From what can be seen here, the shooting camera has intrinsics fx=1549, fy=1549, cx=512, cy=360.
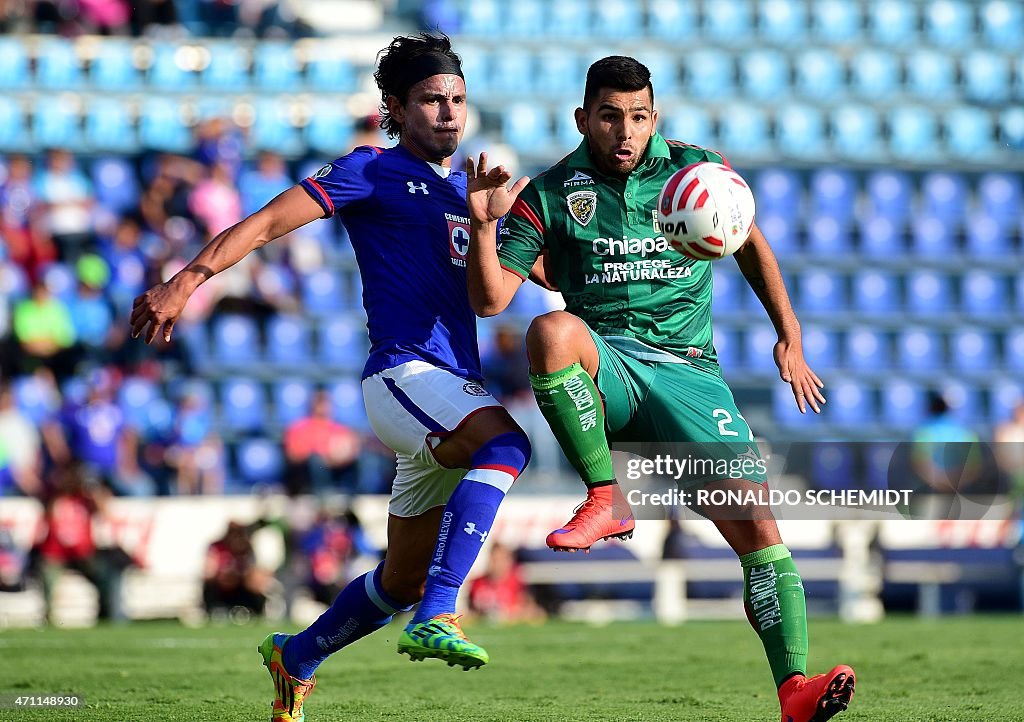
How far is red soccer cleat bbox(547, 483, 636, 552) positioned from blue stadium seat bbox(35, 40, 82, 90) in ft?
49.4

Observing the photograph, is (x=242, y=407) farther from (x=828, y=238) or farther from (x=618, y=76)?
(x=618, y=76)

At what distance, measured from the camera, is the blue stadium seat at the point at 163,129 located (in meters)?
→ 18.1

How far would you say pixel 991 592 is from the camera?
15.2m

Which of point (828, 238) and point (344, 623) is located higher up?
point (828, 238)

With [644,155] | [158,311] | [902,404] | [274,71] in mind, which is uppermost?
[274,71]

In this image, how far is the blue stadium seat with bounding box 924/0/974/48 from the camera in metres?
20.7

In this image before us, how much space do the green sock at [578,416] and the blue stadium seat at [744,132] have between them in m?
13.9

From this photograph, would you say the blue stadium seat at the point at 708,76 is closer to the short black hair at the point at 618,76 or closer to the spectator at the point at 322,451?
the spectator at the point at 322,451

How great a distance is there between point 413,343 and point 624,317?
31.4 inches

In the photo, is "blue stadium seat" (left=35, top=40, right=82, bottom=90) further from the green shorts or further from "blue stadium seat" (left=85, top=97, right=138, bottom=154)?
the green shorts

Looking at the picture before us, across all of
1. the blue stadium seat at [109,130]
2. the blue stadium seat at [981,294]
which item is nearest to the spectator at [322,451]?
the blue stadium seat at [109,130]

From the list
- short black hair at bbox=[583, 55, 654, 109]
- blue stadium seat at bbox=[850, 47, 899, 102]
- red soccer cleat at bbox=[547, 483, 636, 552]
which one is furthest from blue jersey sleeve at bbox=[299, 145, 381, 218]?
blue stadium seat at bbox=[850, 47, 899, 102]

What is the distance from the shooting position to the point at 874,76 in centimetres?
2006

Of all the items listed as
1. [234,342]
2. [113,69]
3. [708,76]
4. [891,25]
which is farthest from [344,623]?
[891,25]
